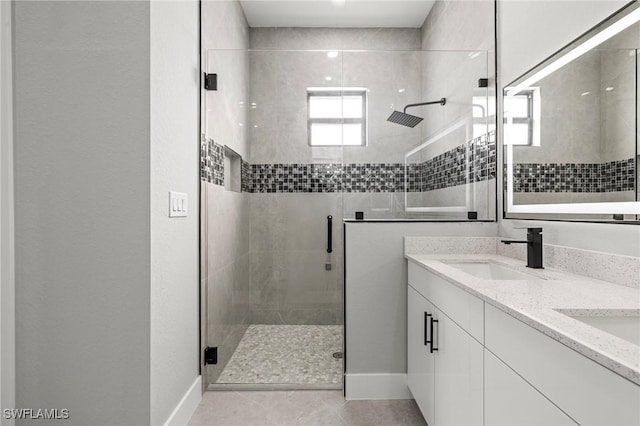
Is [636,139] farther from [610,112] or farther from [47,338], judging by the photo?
[47,338]

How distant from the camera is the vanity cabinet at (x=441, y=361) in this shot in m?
1.17

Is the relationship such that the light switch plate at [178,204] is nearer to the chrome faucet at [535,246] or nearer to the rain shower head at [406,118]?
the rain shower head at [406,118]

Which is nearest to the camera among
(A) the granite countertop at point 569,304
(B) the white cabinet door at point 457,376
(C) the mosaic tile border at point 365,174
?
(A) the granite countertop at point 569,304

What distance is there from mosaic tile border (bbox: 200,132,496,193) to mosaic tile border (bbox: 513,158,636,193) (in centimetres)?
35

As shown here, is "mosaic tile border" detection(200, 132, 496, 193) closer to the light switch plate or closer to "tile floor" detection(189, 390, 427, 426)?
the light switch plate

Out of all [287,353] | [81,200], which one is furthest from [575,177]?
[81,200]

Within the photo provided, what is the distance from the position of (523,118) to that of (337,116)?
1.05 meters

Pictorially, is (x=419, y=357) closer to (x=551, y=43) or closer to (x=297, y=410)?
(x=297, y=410)

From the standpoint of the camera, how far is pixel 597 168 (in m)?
1.36

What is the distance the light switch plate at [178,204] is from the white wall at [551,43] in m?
1.76

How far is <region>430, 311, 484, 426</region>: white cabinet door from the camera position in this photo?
3.73ft

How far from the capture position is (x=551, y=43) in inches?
64.4

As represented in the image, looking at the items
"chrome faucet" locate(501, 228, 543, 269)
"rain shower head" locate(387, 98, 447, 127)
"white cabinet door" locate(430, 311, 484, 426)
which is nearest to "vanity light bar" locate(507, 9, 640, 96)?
"rain shower head" locate(387, 98, 447, 127)

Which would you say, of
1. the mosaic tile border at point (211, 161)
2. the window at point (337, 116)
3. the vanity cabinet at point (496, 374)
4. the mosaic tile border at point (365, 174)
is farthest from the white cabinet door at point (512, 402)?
the mosaic tile border at point (211, 161)
